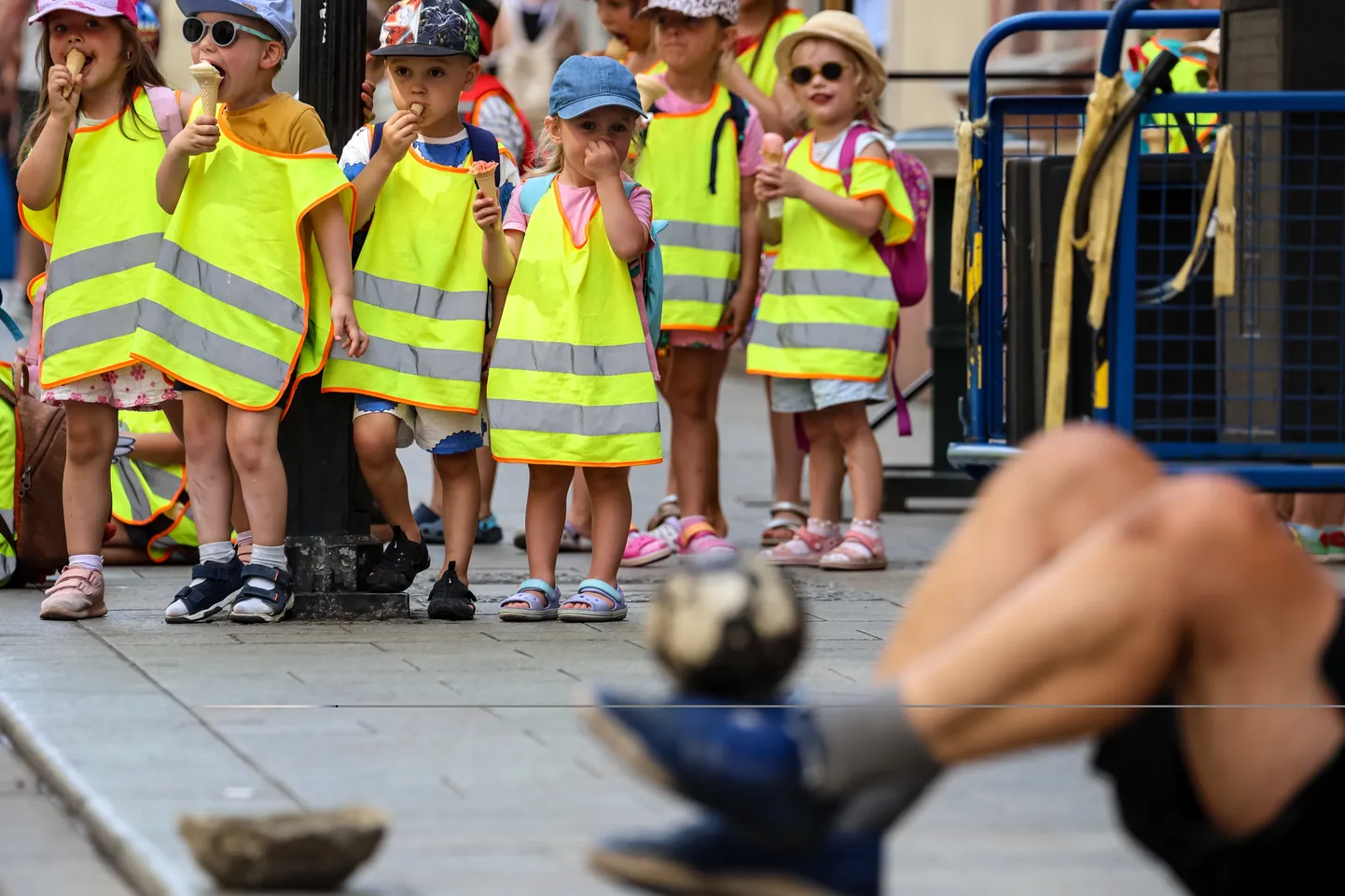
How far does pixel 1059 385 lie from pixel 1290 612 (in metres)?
2.00

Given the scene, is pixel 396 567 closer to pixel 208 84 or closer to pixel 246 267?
pixel 246 267

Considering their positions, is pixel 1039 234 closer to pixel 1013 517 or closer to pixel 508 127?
pixel 1013 517

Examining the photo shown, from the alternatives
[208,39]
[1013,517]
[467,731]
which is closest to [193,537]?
[208,39]

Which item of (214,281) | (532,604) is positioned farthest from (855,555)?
(214,281)

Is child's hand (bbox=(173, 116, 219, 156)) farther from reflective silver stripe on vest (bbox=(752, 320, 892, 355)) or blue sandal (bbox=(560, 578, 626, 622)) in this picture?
reflective silver stripe on vest (bbox=(752, 320, 892, 355))

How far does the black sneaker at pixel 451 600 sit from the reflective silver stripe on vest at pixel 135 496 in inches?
58.4

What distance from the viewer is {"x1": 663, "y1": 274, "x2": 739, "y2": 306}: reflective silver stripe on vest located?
6781 mm

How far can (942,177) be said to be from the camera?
8.71m

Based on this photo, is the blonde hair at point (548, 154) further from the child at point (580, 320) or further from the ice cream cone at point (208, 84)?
the ice cream cone at point (208, 84)

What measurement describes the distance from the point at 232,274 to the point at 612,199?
38.3 inches

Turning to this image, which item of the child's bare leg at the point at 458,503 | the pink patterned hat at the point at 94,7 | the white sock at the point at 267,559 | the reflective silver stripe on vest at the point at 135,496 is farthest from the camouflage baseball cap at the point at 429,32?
the reflective silver stripe on vest at the point at 135,496

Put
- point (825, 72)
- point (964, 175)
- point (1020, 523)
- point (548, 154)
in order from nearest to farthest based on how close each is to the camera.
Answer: point (1020, 523)
point (964, 175)
point (548, 154)
point (825, 72)

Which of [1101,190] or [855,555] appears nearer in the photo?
[1101,190]

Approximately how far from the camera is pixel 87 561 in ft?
18.1
